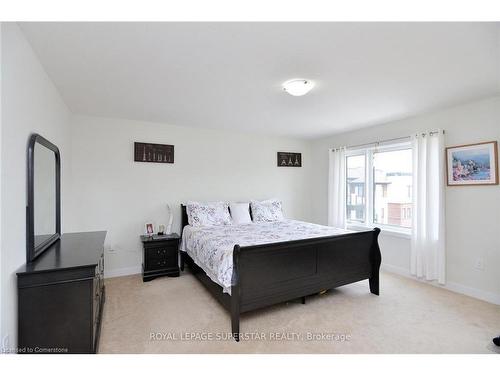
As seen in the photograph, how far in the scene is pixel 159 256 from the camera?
3.50 metres

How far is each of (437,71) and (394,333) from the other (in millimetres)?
2286

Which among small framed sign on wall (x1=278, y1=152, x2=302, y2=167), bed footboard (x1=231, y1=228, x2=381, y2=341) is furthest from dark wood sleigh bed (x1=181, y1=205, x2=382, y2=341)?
small framed sign on wall (x1=278, y1=152, x2=302, y2=167)

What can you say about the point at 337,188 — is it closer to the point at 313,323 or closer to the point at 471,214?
the point at 471,214

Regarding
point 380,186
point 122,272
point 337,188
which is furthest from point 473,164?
point 122,272

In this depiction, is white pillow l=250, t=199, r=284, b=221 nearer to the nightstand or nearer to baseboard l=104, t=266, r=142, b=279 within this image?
the nightstand

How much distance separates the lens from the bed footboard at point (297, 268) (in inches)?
86.8

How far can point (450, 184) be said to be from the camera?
10.2 feet

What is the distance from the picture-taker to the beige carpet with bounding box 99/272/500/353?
1.98 meters

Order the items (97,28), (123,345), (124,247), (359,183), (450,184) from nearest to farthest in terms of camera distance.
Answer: (97,28) → (123,345) → (450,184) → (124,247) → (359,183)

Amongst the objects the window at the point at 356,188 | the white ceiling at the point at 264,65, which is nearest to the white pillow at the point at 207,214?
the white ceiling at the point at 264,65

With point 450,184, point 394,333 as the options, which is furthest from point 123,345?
point 450,184
